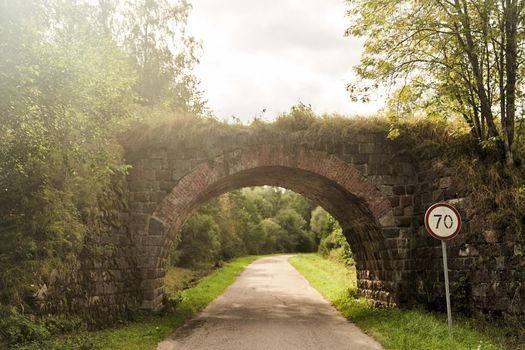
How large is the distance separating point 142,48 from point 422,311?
1887 centimetres

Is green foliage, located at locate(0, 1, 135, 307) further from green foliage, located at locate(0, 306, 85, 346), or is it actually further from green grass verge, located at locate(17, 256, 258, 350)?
green grass verge, located at locate(17, 256, 258, 350)

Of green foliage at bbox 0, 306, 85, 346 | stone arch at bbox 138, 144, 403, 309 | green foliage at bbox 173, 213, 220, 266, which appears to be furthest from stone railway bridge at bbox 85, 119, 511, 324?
green foliage at bbox 173, 213, 220, 266

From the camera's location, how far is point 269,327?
35.1 feet

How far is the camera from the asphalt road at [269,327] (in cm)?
866

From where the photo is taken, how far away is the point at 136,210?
39.4 ft

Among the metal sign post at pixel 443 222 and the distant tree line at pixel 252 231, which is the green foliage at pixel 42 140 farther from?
the distant tree line at pixel 252 231

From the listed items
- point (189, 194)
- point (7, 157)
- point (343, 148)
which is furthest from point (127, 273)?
point (343, 148)

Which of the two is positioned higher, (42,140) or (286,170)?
(286,170)

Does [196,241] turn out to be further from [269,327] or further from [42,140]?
[42,140]

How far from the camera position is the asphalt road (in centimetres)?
866

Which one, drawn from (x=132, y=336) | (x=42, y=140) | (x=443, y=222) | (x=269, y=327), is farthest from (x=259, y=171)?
(x=42, y=140)

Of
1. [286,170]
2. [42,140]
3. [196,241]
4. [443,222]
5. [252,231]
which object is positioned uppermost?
Result: [286,170]

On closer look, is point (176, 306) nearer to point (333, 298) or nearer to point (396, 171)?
point (333, 298)

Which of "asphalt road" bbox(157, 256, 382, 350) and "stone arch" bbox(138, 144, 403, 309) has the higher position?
"stone arch" bbox(138, 144, 403, 309)
